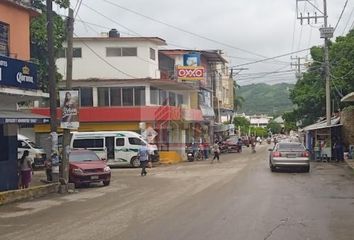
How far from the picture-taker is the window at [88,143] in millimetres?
39438

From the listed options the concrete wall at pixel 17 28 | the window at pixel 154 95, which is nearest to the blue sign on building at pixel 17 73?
the concrete wall at pixel 17 28

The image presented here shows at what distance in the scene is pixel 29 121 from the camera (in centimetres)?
2030

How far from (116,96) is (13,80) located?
25.2 meters

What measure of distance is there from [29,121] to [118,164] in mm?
19578

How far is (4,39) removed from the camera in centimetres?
2138

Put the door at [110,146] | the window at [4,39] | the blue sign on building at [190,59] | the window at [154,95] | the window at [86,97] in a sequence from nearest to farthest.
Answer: the window at [4,39]
the door at [110,146]
the window at [86,97]
the window at [154,95]
the blue sign on building at [190,59]

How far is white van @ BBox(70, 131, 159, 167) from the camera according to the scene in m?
39.1

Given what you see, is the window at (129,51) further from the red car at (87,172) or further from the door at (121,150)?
the red car at (87,172)

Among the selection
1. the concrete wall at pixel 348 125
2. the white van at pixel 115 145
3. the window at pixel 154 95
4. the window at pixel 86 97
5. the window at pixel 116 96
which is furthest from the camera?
the window at pixel 154 95

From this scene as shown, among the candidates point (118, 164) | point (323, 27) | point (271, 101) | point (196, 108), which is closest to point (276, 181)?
point (118, 164)

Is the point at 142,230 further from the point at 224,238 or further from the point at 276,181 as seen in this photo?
the point at 276,181

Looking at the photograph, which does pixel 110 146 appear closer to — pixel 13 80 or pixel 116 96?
pixel 116 96

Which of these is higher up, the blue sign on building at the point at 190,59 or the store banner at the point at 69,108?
the blue sign on building at the point at 190,59

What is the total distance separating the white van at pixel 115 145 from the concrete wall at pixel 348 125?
568 inches
